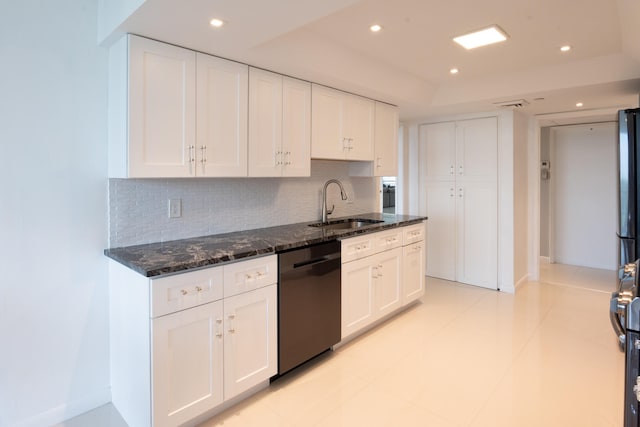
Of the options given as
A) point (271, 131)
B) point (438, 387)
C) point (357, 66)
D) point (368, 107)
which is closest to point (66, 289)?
point (271, 131)

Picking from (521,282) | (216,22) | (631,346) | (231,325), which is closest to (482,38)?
(216,22)

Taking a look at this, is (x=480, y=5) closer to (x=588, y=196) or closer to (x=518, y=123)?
(x=518, y=123)

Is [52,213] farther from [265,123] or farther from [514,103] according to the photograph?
[514,103]

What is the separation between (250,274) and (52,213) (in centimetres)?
116

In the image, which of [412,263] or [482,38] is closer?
[482,38]

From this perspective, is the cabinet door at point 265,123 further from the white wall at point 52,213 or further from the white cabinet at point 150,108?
the white wall at point 52,213

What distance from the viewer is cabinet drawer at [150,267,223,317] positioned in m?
1.81

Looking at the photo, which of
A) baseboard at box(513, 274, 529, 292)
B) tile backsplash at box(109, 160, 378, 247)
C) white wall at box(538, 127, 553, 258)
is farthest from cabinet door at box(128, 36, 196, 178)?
white wall at box(538, 127, 553, 258)

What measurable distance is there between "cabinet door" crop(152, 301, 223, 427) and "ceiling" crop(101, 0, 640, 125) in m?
1.53

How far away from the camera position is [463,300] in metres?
4.22

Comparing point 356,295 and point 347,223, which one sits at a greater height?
point 347,223

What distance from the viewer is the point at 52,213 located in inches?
82.0

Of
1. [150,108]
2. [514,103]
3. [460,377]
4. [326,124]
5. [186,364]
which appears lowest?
[460,377]

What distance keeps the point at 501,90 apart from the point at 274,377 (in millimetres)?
3462
